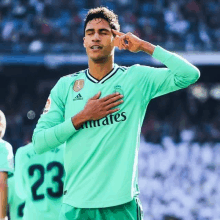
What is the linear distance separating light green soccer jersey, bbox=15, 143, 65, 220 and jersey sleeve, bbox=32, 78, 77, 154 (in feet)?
4.68

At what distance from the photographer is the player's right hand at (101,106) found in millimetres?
2781

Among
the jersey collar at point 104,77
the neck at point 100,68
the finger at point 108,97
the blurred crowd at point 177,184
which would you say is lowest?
the blurred crowd at point 177,184

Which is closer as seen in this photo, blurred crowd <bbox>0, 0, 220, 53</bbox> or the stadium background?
the stadium background

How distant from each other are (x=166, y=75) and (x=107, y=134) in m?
0.47

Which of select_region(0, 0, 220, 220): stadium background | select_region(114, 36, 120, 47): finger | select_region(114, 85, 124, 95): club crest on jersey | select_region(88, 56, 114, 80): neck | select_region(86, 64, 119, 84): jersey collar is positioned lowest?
select_region(114, 85, 124, 95): club crest on jersey

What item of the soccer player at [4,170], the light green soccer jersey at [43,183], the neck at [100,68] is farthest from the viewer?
the light green soccer jersey at [43,183]

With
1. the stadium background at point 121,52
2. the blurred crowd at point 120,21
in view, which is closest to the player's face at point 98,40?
the stadium background at point 121,52

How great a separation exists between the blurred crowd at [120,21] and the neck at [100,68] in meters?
10.1

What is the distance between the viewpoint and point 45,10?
1461 centimetres

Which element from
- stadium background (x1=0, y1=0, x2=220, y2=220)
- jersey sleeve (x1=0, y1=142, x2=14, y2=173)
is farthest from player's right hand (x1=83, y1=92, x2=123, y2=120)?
stadium background (x1=0, y1=0, x2=220, y2=220)

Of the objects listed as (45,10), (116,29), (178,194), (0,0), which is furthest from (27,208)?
(0,0)

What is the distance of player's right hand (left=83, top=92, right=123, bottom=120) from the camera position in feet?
9.12

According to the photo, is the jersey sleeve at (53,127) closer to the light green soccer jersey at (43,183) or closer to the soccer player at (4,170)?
the soccer player at (4,170)

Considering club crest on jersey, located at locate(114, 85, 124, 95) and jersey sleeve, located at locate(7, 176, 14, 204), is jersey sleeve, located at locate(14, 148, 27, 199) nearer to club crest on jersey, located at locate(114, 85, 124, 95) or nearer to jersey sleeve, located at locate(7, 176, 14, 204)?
jersey sleeve, located at locate(7, 176, 14, 204)
